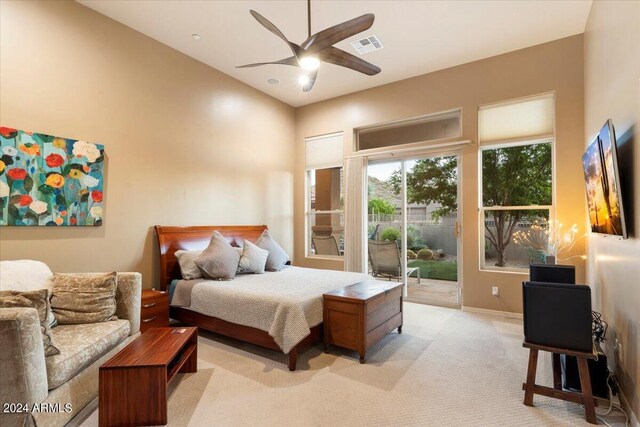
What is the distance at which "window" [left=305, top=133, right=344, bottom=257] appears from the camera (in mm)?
5957

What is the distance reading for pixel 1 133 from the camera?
277cm

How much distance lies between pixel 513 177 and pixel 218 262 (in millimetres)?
4133

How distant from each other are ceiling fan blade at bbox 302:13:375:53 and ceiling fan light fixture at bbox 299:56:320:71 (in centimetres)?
15

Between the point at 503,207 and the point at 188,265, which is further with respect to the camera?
the point at 503,207

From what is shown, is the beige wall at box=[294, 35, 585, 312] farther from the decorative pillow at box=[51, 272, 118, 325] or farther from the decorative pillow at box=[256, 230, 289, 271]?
the decorative pillow at box=[51, 272, 118, 325]

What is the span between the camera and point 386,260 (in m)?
5.24

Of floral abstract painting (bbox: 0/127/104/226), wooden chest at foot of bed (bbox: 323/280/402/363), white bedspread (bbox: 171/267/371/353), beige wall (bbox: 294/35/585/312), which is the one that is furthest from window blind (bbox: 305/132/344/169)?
floral abstract painting (bbox: 0/127/104/226)

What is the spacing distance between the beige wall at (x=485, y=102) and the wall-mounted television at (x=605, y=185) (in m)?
1.18

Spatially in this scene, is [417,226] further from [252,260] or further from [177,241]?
[177,241]

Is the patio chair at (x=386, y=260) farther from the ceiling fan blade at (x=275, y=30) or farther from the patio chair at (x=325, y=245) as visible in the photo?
the ceiling fan blade at (x=275, y=30)

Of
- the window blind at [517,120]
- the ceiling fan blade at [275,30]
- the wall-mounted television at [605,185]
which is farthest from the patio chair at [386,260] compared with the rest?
the ceiling fan blade at [275,30]

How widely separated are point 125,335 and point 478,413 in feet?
9.01

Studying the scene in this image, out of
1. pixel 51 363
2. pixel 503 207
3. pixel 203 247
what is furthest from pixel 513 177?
pixel 51 363

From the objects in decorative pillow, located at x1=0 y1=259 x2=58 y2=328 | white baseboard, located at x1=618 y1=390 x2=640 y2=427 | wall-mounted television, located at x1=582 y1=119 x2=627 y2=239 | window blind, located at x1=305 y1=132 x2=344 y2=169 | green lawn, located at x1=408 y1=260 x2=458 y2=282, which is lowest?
white baseboard, located at x1=618 y1=390 x2=640 y2=427
